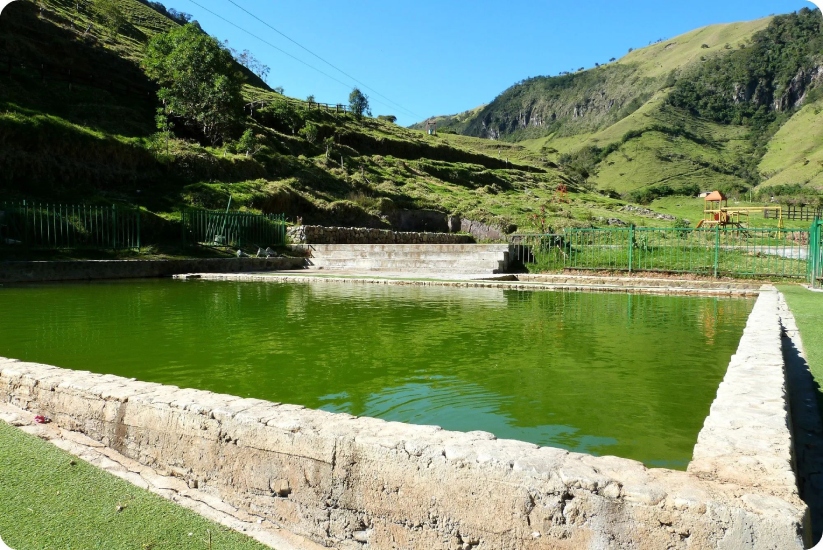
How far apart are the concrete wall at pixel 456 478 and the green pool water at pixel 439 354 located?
3.64 ft

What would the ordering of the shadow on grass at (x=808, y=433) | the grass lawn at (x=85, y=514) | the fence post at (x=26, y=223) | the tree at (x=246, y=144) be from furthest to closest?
1. the tree at (x=246, y=144)
2. the fence post at (x=26, y=223)
3. the shadow on grass at (x=808, y=433)
4. the grass lawn at (x=85, y=514)

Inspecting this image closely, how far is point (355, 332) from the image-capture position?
7285mm

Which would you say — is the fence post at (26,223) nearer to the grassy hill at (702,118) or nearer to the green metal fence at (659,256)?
the green metal fence at (659,256)

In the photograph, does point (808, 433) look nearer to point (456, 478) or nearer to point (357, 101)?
point (456, 478)

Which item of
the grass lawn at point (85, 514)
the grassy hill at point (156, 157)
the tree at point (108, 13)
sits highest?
the tree at point (108, 13)

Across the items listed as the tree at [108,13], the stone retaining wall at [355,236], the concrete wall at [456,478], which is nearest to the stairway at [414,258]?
the stone retaining wall at [355,236]

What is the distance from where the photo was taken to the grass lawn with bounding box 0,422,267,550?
231 cm

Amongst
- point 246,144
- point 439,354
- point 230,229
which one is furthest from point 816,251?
point 246,144

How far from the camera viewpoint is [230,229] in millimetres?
20547

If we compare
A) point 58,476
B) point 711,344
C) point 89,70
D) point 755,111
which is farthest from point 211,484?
point 755,111

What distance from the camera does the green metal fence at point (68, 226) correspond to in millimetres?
15695

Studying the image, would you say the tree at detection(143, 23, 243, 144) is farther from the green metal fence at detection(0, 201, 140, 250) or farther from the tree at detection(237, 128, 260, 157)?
the green metal fence at detection(0, 201, 140, 250)

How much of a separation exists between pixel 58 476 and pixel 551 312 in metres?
7.90

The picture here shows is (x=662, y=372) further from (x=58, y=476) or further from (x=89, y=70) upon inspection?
(x=89, y=70)
